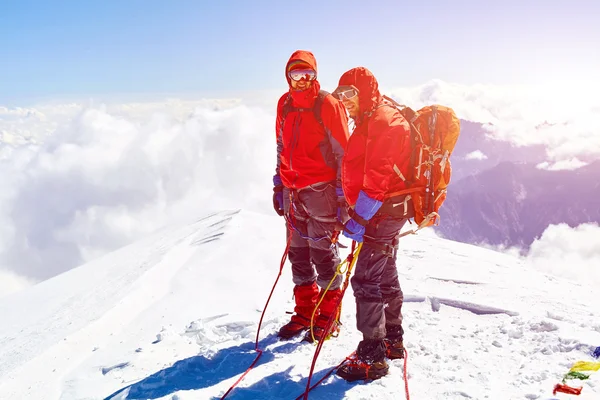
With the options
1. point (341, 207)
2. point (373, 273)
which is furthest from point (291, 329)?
point (341, 207)

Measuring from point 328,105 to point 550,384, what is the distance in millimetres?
3582

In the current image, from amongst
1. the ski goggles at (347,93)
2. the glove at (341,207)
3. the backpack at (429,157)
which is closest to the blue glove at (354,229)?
the backpack at (429,157)

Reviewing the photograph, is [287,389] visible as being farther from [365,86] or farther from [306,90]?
[306,90]

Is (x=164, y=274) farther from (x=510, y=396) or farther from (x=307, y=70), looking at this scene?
(x=510, y=396)

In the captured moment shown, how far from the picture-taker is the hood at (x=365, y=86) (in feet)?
12.3

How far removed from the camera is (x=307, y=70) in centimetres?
436

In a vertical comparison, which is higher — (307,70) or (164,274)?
(307,70)

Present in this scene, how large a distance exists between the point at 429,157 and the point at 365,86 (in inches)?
37.8

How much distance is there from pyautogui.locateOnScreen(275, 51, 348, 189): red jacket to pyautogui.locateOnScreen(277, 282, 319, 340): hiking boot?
1400 millimetres

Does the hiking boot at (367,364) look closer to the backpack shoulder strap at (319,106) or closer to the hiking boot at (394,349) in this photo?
the hiking boot at (394,349)

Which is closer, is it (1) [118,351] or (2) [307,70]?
(2) [307,70]

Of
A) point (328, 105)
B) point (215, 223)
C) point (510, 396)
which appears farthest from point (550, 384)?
point (215, 223)

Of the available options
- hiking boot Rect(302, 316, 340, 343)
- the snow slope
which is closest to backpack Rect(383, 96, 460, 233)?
the snow slope

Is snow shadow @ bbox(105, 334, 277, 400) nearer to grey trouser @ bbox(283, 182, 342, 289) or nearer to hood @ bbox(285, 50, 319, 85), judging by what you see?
grey trouser @ bbox(283, 182, 342, 289)
